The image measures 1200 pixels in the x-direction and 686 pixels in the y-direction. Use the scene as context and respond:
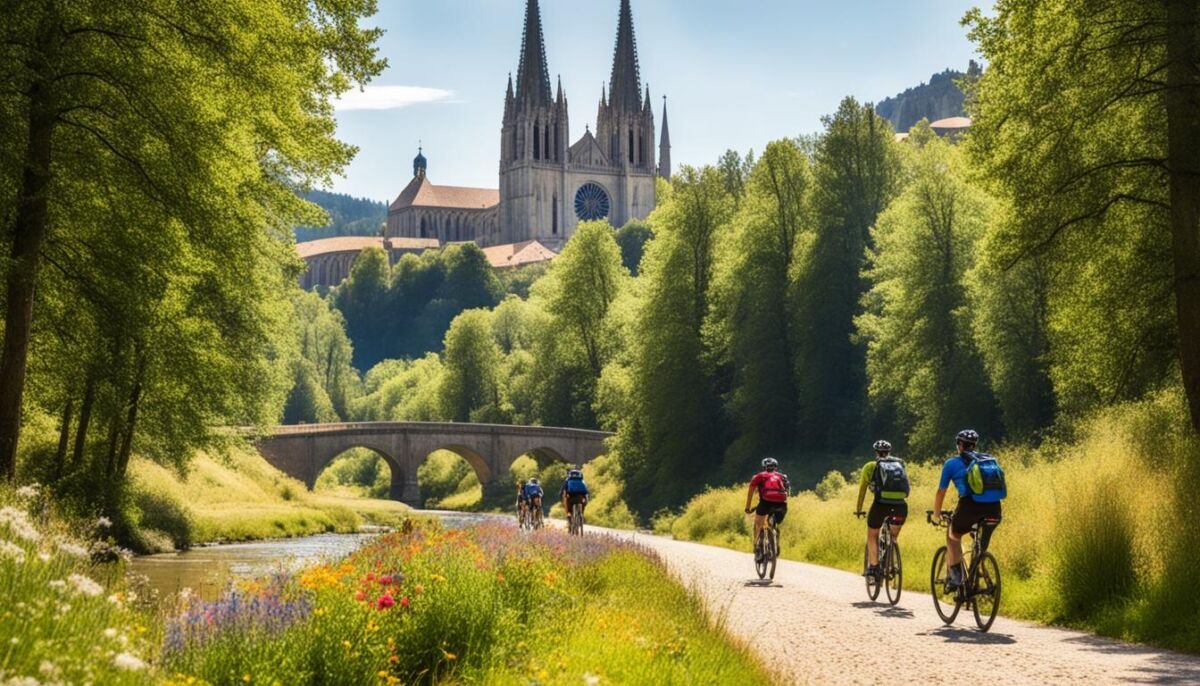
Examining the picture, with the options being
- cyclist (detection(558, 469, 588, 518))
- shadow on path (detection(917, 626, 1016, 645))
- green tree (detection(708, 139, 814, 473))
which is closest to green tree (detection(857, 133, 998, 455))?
green tree (detection(708, 139, 814, 473))

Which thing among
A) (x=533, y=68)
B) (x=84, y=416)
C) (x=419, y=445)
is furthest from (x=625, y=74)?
(x=84, y=416)

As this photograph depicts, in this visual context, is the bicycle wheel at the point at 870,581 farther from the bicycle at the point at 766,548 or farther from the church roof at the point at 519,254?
the church roof at the point at 519,254

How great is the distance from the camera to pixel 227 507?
45188 mm

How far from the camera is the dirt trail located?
10406 mm

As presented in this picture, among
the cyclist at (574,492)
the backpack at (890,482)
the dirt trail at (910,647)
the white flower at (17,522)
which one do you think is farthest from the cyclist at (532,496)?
the white flower at (17,522)

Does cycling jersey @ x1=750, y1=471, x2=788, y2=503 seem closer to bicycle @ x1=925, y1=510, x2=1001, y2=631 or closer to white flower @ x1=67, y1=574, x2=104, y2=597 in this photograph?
bicycle @ x1=925, y1=510, x2=1001, y2=631

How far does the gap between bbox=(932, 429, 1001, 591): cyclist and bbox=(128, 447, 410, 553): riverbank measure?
17.5 m

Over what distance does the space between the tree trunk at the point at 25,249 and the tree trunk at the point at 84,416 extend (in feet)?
15.1

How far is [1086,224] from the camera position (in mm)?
18531

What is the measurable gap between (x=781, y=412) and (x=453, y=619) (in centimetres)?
4600

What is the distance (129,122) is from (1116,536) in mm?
11422

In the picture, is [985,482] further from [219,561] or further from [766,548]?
[219,561]

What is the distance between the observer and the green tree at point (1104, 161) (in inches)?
652

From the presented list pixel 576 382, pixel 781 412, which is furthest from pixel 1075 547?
pixel 576 382
